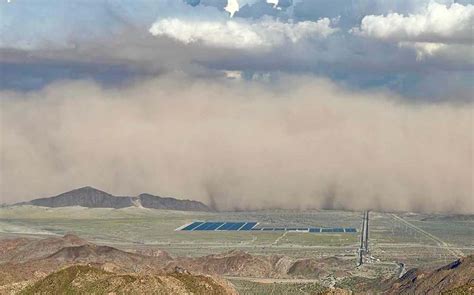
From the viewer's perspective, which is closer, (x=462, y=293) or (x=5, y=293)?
(x=462, y=293)

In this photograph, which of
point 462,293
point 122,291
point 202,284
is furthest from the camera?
point 202,284

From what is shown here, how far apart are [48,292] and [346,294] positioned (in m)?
60.9

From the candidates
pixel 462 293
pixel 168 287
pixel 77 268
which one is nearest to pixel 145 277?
pixel 168 287

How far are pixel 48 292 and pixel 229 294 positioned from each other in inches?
1533

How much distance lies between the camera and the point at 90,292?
169375mm

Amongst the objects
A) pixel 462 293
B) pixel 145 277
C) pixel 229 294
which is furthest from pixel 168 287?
pixel 462 293

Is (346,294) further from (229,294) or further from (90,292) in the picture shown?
(90,292)

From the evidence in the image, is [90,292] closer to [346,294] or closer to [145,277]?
[145,277]

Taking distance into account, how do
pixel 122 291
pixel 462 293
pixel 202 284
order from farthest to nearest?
pixel 202 284
pixel 122 291
pixel 462 293

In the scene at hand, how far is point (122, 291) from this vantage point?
16725 cm

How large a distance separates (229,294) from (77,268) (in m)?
33.4

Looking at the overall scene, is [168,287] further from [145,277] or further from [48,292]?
[48,292]

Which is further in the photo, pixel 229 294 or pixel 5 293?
pixel 229 294

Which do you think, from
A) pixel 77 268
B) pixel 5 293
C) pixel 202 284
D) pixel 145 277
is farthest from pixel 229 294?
pixel 5 293
